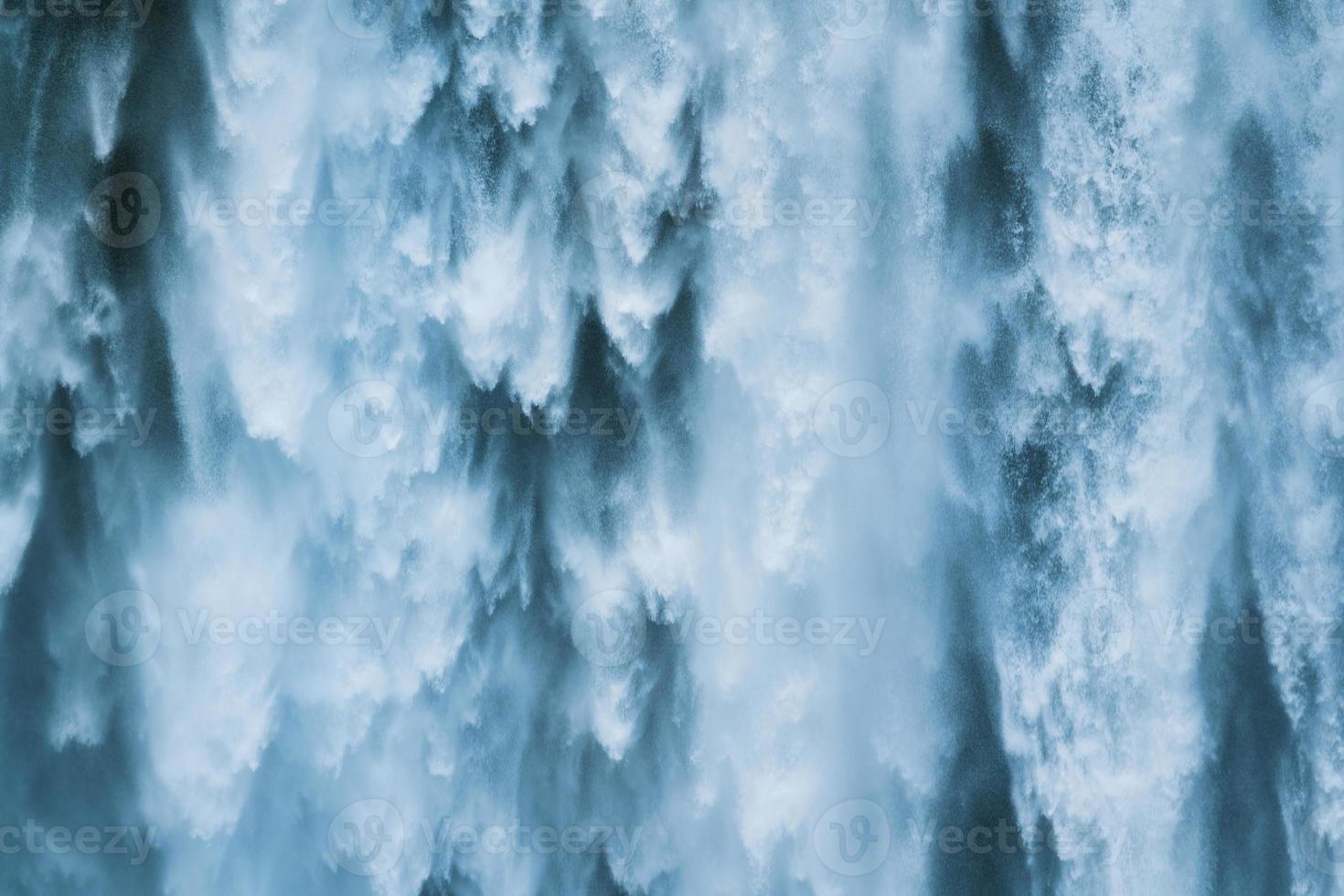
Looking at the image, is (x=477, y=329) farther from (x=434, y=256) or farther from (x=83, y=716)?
(x=83, y=716)

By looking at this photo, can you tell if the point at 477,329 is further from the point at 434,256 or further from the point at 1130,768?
the point at 1130,768

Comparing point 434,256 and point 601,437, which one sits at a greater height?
point 434,256

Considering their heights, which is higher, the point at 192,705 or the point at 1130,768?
the point at 192,705

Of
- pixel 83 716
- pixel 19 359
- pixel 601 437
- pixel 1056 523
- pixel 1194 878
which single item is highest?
pixel 19 359

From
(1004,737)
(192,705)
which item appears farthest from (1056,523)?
(192,705)

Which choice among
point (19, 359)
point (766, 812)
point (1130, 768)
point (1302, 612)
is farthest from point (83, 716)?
point (1302, 612)

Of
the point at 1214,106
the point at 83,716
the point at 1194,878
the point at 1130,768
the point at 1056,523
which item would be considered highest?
the point at 1214,106
